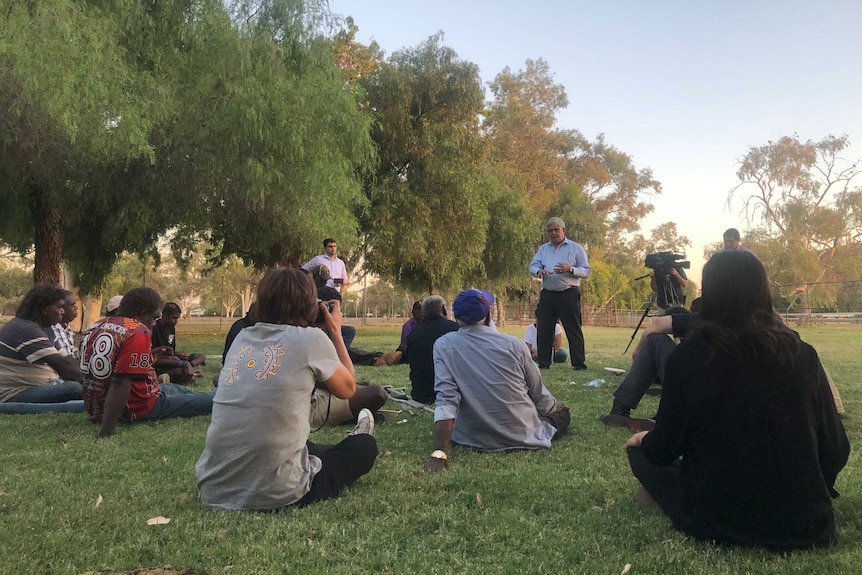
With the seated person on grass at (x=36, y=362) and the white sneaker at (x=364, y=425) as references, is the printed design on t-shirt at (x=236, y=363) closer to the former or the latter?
the white sneaker at (x=364, y=425)

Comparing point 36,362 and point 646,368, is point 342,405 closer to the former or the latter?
point 646,368

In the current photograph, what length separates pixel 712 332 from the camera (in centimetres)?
228

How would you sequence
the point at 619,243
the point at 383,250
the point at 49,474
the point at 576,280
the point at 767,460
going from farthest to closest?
the point at 619,243 → the point at 383,250 → the point at 576,280 → the point at 49,474 → the point at 767,460

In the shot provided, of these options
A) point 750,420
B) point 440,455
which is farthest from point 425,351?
point 750,420

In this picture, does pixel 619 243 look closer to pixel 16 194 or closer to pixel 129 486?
pixel 16 194

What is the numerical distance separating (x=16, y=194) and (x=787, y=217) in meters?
45.8

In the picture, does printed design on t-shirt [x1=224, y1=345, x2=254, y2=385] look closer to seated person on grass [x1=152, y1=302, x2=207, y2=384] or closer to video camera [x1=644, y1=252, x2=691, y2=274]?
seated person on grass [x1=152, y1=302, x2=207, y2=384]

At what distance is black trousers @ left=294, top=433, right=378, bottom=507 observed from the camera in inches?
118

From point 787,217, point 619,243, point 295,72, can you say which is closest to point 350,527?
point 295,72

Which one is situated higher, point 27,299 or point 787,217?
point 787,217

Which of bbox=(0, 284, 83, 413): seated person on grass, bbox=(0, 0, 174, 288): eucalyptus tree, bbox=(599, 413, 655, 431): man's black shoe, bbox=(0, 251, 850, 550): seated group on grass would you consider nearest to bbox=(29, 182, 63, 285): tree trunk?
bbox=(0, 0, 174, 288): eucalyptus tree

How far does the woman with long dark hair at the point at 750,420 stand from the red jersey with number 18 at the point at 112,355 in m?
3.74

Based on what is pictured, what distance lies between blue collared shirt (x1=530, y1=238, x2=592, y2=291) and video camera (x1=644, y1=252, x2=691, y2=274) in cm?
144

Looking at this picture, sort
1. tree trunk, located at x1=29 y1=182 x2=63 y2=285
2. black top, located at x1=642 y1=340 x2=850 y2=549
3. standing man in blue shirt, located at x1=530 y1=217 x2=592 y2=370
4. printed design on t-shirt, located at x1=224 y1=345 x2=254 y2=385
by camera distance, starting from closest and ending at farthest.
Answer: black top, located at x1=642 y1=340 x2=850 y2=549
printed design on t-shirt, located at x1=224 y1=345 x2=254 y2=385
standing man in blue shirt, located at x1=530 y1=217 x2=592 y2=370
tree trunk, located at x1=29 y1=182 x2=63 y2=285
